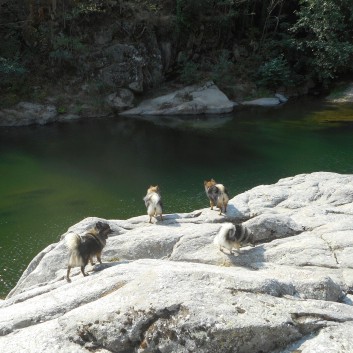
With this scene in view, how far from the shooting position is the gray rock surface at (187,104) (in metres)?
42.9

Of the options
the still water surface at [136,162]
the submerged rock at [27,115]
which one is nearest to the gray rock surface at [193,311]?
the still water surface at [136,162]

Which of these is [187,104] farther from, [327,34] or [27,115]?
[327,34]

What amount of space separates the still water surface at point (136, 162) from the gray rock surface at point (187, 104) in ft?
5.91

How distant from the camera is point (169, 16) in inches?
1853

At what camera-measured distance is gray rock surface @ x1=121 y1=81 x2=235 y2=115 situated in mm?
42938

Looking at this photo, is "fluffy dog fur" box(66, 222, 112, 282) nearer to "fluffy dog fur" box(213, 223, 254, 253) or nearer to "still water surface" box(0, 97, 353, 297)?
"fluffy dog fur" box(213, 223, 254, 253)

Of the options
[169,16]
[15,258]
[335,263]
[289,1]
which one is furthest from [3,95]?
[335,263]

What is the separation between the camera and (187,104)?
42.9 metres

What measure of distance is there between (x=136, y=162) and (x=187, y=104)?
50.4ft

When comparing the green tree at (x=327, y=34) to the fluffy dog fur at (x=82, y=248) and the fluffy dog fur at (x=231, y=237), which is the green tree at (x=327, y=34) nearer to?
the fluffy dog fur at (x=231, y=237)

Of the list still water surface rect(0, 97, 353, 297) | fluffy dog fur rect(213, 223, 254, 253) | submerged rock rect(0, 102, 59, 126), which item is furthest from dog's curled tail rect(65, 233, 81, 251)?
submerged rock rect(0, 102, 59, 126)

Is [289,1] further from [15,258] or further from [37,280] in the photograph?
[37,280]

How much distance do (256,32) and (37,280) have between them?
46708 millimetres

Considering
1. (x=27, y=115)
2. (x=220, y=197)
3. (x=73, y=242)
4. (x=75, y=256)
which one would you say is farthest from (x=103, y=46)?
(x=75, y=256)
